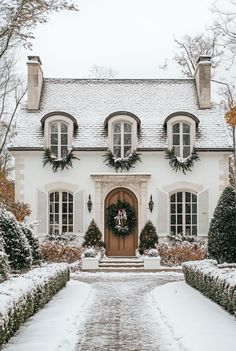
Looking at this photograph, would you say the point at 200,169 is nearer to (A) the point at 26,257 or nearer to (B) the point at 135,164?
(B) the point at 135,164

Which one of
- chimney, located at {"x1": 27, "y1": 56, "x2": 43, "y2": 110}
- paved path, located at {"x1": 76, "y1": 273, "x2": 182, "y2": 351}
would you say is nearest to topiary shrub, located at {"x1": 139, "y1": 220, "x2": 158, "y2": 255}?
paved path, located at {"x1": 76, "y1": 273, "x2": 182, "y2": 351}

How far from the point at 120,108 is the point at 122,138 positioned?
6.95 feet

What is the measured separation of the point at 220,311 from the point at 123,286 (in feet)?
19.1

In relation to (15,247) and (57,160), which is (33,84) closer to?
(57,160)

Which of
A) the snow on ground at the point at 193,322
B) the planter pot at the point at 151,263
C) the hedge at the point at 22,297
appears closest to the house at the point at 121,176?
the planter pot at the point at 151,263

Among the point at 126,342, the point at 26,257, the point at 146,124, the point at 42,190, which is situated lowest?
the point at 126,342

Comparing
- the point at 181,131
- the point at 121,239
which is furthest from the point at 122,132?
the point at 121,239

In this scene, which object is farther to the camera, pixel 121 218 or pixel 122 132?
pixel 122 132

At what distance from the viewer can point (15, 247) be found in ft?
48.6

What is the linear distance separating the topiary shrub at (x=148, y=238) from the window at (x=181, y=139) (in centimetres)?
315

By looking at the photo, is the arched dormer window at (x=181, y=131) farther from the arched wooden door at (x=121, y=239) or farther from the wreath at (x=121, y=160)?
the arched wooden door at (x=121, y=239)

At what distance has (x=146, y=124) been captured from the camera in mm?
26781

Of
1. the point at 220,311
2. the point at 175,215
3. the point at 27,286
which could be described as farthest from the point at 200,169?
the point at 27,286

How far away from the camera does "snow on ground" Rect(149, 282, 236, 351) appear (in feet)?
28.3
